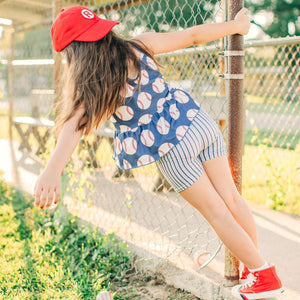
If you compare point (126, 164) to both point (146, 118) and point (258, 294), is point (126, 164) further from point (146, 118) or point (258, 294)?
point (258, 294)

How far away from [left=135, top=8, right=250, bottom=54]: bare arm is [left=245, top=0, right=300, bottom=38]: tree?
62.0 ft

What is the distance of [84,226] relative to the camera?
10.8ft

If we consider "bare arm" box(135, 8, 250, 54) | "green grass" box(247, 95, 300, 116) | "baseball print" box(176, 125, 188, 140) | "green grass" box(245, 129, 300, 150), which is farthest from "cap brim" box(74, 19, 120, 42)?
"green grass" box(247, 95, 300, 116)

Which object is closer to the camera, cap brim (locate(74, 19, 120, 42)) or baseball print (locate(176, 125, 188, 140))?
cap brim (locate(74, 19, 120, 42))

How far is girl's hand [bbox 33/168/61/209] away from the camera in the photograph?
4.84 ft

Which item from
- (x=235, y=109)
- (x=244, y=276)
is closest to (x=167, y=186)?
(x=244, y=276)

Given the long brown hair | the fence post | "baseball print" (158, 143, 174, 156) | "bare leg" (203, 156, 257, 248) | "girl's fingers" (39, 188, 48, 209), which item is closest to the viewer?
"girl's fingers" (39, 188, 48, 209)

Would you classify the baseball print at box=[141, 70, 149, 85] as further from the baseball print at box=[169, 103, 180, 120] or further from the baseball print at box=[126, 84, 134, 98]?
the baseball print at box=[169, 103, 180, 120]

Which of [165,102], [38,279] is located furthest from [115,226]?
[165,102]

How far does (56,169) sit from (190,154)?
0.60 meters

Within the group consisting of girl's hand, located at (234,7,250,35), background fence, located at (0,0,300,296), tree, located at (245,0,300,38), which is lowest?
background fence, located at (0,0,300,296)

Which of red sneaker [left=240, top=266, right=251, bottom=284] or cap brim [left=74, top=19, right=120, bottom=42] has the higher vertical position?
cap brim [left=74, top=19, right=120, bottom=42]

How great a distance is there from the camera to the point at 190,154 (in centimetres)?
178

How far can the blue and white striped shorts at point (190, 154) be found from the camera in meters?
1.77
